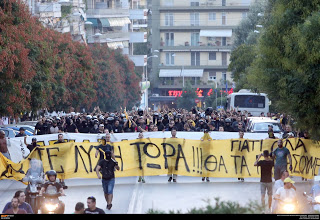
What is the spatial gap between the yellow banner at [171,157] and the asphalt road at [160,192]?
1.17 ft

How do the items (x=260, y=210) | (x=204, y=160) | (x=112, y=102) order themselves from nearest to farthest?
(x=260, y=210)
(x=204, y=160)
(x=112, y=102)

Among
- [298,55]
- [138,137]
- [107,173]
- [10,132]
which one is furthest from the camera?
[10,132]

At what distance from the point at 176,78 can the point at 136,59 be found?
14260mm

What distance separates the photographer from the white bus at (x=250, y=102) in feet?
173

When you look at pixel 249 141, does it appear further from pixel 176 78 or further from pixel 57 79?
pixel 176 78

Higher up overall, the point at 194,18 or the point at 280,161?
the point at 194,18

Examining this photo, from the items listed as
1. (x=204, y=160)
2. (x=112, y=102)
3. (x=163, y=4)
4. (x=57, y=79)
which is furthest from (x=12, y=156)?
(x=163, y=4)

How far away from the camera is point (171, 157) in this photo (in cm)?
2317

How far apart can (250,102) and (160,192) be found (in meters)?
33.3

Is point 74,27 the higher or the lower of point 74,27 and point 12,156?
the higher

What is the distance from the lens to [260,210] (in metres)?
8.84

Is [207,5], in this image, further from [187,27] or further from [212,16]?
[187,27]

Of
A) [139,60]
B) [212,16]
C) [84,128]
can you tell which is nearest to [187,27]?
[212,16]

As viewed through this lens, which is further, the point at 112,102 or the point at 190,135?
the point at 112,102
